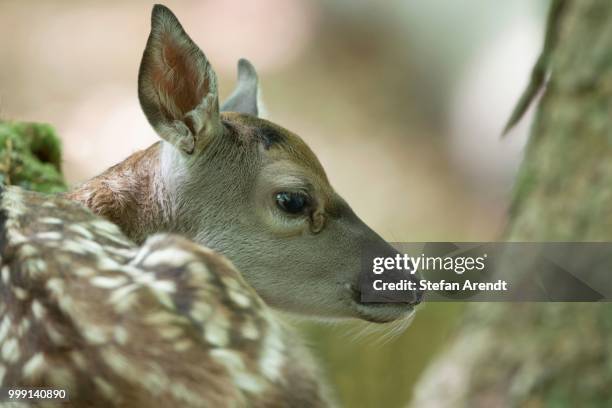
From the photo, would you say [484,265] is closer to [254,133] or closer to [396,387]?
[254,133]

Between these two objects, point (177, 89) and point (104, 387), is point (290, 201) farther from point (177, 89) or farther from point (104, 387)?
point (104, 387)

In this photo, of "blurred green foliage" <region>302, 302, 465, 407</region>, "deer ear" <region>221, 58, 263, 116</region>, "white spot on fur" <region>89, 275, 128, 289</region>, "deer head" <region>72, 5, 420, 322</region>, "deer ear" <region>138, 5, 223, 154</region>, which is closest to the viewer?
"white spot on fur" <region>89, 275, 128, 289</region>

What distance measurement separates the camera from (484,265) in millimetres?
2674

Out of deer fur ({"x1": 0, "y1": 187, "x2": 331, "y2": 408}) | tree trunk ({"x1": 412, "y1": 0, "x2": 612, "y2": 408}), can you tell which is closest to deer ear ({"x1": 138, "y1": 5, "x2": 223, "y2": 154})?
deer fur ({"x1": 0, "y1": 187, "x2": 331, "y2": 408})

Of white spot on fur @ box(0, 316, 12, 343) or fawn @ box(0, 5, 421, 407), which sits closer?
fawn @ box(0, 5, 421, 407)

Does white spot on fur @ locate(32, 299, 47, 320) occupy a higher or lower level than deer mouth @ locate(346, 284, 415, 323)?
lower

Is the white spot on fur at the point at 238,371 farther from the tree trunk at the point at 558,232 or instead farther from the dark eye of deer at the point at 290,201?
the tree trunk at the point at 558,232

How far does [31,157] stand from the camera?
2732 millimetres

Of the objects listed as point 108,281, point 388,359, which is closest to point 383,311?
point 108,281

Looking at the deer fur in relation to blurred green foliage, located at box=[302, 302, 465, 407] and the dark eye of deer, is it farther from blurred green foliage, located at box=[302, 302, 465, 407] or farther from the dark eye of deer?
blurred green foliage, located at box=[302, 302, 465, 407]

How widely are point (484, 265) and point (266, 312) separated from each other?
4.42ft

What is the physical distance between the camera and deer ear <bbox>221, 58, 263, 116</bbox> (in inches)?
111

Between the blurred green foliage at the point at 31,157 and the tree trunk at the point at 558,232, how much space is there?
5.08 feet
